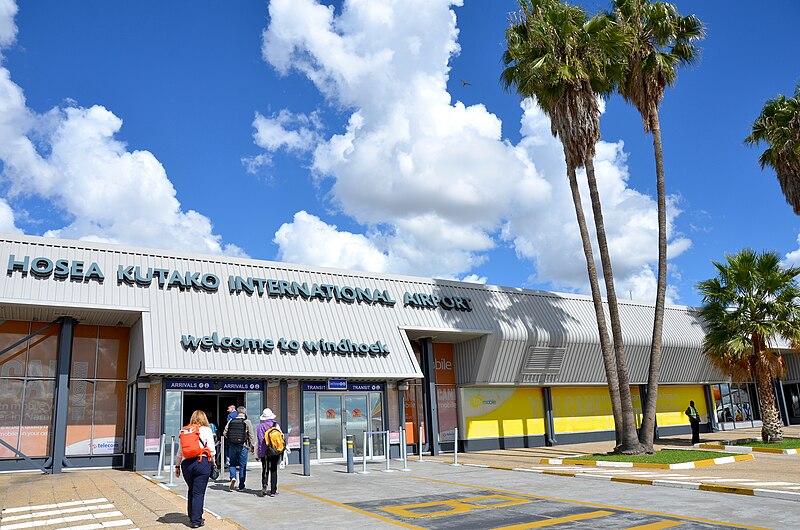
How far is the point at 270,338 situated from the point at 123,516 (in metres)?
11.0

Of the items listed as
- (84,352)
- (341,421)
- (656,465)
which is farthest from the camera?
(341,421)

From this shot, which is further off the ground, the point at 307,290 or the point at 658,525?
the point at 307,290

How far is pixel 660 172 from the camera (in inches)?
870

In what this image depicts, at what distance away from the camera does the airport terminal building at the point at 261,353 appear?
771 inches

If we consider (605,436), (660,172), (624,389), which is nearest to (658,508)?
(624,389)

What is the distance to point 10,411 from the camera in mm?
20016

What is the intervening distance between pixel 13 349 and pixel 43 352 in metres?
0.85

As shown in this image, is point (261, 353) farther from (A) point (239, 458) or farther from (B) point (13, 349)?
(B) point (13, 349)

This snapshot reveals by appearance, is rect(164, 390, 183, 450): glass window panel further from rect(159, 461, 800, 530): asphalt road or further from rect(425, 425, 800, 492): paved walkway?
rect(425, 425, 800, 492): paved walkway

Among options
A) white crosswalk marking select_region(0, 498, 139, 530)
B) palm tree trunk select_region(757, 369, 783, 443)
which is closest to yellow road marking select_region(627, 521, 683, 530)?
white crosswalk marking select_region(0, 498, 139, 530)

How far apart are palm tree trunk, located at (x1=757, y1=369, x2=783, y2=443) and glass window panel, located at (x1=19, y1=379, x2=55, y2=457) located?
24044mm

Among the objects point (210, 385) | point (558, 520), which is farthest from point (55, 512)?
point (210, 385)

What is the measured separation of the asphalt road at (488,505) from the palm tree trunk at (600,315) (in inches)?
225

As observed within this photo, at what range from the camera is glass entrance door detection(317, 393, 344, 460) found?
2270 centimetres
